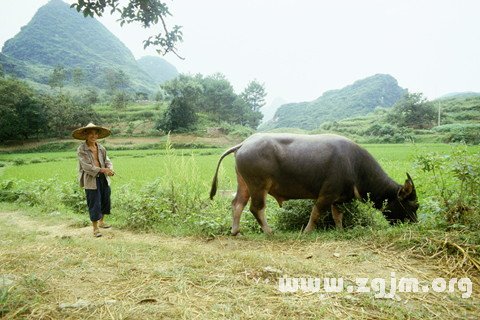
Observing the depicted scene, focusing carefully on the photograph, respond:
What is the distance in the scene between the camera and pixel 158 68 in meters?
186

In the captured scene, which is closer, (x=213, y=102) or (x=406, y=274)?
(x=406, y=274)

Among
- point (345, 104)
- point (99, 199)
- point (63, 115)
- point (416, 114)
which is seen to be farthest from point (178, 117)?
point (345, 104)

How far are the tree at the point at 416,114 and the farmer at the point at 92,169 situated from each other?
45.1 metres

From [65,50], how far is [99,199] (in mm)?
140299

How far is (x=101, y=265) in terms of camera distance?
3.28 meters

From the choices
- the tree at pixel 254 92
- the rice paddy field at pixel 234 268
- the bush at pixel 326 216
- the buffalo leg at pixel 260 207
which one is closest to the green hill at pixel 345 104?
the tree at pixel 254 92

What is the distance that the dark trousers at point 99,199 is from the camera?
5055mm

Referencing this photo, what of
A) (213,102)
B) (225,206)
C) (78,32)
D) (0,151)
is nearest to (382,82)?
(213,102)

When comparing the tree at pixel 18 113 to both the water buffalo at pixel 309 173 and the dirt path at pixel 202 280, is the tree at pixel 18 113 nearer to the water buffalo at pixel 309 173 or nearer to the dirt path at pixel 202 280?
the dirt path at pixel 202 280

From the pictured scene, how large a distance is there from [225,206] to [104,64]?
5310 inches

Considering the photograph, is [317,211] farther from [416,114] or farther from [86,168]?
[416,114]

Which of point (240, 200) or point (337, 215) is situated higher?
point (240, 200)

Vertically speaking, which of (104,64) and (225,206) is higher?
(104,64)

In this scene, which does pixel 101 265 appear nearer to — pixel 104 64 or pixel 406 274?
pixel 406 274
